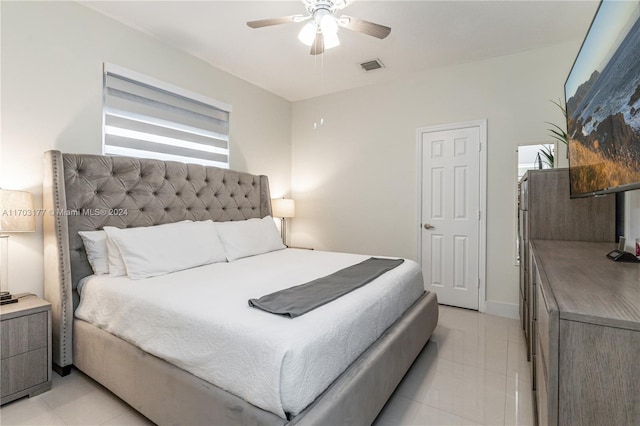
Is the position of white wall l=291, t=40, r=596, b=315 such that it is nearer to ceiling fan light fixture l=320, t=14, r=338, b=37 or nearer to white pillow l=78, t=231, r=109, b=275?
ceiling fan light fixture l=320, t=14, r=338, b=37

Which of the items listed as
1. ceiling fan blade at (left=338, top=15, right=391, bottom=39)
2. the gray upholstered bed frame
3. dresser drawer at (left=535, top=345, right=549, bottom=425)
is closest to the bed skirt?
the gray upholstered bed frame

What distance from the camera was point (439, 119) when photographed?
3.58m

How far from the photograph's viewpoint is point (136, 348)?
1.66 meters

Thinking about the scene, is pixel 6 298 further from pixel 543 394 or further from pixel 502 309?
pixel 502 309

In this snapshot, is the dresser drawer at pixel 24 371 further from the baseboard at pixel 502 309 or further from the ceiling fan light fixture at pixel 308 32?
the baseboard at pixel 502 309

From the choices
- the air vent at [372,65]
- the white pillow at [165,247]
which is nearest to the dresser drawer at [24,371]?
the white pillow at [165,247]

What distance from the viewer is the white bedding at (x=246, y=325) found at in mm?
1185

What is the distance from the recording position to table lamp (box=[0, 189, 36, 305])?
1.85m

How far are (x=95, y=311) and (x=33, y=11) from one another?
6.93 ft

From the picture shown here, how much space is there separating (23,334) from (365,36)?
3.32 meters

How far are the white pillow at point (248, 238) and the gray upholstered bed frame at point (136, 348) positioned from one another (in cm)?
31

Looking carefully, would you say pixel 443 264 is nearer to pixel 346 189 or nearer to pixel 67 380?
pixel 346 189

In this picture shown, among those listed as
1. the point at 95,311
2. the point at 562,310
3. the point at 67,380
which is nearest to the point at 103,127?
the point at 95,311

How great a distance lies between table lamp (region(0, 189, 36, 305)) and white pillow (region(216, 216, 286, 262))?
1.32m
